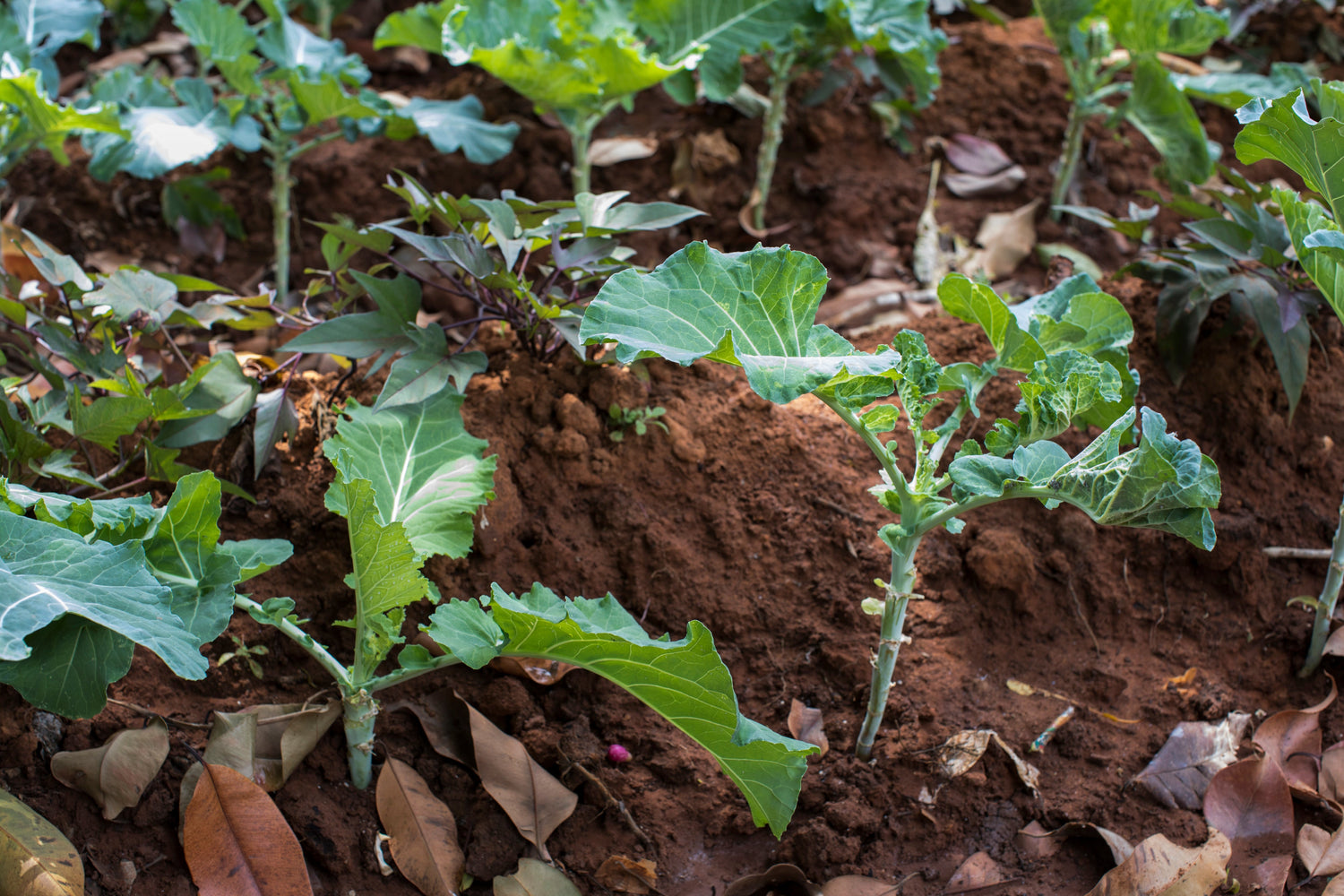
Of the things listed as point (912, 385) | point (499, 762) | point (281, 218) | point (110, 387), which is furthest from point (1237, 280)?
point (281, 218)

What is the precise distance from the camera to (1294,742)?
1.83 meters

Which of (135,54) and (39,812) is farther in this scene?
(135,54)

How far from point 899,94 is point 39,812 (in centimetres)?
284

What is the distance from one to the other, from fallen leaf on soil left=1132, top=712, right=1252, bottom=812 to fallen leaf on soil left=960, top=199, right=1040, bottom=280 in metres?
1.45

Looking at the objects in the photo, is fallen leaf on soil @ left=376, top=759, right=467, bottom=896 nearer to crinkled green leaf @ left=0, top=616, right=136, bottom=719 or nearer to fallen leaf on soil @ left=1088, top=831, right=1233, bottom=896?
crinkled green leaf @ left=0, top=616, right=136, bottom=719

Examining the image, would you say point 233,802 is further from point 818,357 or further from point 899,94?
point 899,94

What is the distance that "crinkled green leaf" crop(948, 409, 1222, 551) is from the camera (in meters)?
1.38

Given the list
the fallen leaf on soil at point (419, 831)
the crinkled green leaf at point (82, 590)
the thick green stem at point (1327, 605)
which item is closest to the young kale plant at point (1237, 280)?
the thick green stem at point (1327, 605)

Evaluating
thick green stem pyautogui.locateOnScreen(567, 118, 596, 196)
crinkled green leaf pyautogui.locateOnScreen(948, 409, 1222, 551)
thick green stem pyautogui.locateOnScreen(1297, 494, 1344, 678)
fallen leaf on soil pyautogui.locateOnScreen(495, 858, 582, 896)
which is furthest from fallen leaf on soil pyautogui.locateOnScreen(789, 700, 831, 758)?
thick green stem pyautogui.locateOnScreen(567, 118, 596, 196)

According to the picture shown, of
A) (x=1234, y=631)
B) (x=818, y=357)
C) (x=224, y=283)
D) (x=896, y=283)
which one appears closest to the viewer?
(x=818, y=357)

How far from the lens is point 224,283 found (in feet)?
10.1

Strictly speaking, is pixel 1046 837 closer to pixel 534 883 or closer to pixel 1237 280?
pixel 534 883

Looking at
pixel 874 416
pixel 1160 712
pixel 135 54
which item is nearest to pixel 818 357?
pixel 874 416

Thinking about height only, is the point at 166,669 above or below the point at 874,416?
below
